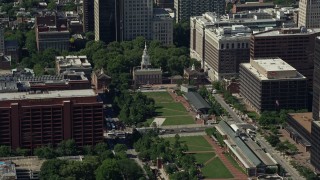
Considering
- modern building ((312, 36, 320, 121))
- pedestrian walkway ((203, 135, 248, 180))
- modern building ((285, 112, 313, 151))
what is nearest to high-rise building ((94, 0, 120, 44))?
pedestrian walkway ((203, 135, 248, 180))

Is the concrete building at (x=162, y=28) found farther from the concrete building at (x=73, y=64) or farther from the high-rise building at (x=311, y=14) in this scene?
the concrete building at (x=73, y=64)

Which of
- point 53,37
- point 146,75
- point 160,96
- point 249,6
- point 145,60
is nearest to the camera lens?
point 160,96

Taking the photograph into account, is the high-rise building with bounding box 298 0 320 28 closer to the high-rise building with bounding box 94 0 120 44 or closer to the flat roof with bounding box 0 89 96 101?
the high-rise building with bounding box 94 0 120 44

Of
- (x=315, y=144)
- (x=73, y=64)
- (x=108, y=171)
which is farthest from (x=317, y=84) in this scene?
(x=73, y=64)

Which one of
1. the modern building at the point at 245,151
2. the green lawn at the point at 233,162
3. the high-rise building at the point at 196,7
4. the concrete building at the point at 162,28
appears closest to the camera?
the modern building at the point at 245,151

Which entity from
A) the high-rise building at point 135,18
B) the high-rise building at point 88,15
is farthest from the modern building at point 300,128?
the high-rise building at point 88,15

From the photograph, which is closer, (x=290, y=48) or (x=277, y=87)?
(x=277, y=87)

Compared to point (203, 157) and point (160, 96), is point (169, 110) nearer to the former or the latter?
point (160, 96)

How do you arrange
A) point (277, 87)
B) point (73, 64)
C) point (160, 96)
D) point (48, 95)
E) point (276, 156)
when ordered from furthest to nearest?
point (73, 64) → point (160, 96) → point (277, 87) → point (48, 95) → point (276, 156)
